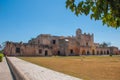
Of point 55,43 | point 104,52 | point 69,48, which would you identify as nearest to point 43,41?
point 55,43

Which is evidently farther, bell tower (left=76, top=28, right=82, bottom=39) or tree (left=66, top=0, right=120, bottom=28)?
bell tower (left=76, top=28, right=82, bottom=39)

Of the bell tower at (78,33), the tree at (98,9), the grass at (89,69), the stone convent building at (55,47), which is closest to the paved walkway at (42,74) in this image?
the grass at (89,69)

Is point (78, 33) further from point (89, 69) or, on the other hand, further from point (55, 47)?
point (89, 69)

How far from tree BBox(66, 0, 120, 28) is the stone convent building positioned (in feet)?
137

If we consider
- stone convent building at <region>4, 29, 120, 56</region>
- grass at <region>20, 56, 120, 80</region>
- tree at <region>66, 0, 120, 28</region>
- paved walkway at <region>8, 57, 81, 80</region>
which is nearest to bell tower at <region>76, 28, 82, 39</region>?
stone convent building at <region>4, 29, 120, 56</region>

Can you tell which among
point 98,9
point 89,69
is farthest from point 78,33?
point 98,9

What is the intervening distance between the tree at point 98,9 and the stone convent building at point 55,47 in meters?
A: 41.6

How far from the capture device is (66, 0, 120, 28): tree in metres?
2.35

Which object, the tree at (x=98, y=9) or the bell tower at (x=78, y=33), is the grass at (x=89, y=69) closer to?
the tree at (x=98, y=9)

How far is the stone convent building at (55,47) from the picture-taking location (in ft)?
145

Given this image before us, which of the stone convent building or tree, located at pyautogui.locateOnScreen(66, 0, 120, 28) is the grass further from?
the stone convent building

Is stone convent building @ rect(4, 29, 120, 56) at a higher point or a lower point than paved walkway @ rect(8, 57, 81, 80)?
higher

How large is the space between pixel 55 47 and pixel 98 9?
4941 cm

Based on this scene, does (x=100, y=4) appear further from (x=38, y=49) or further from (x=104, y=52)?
(x=104, y=52)
